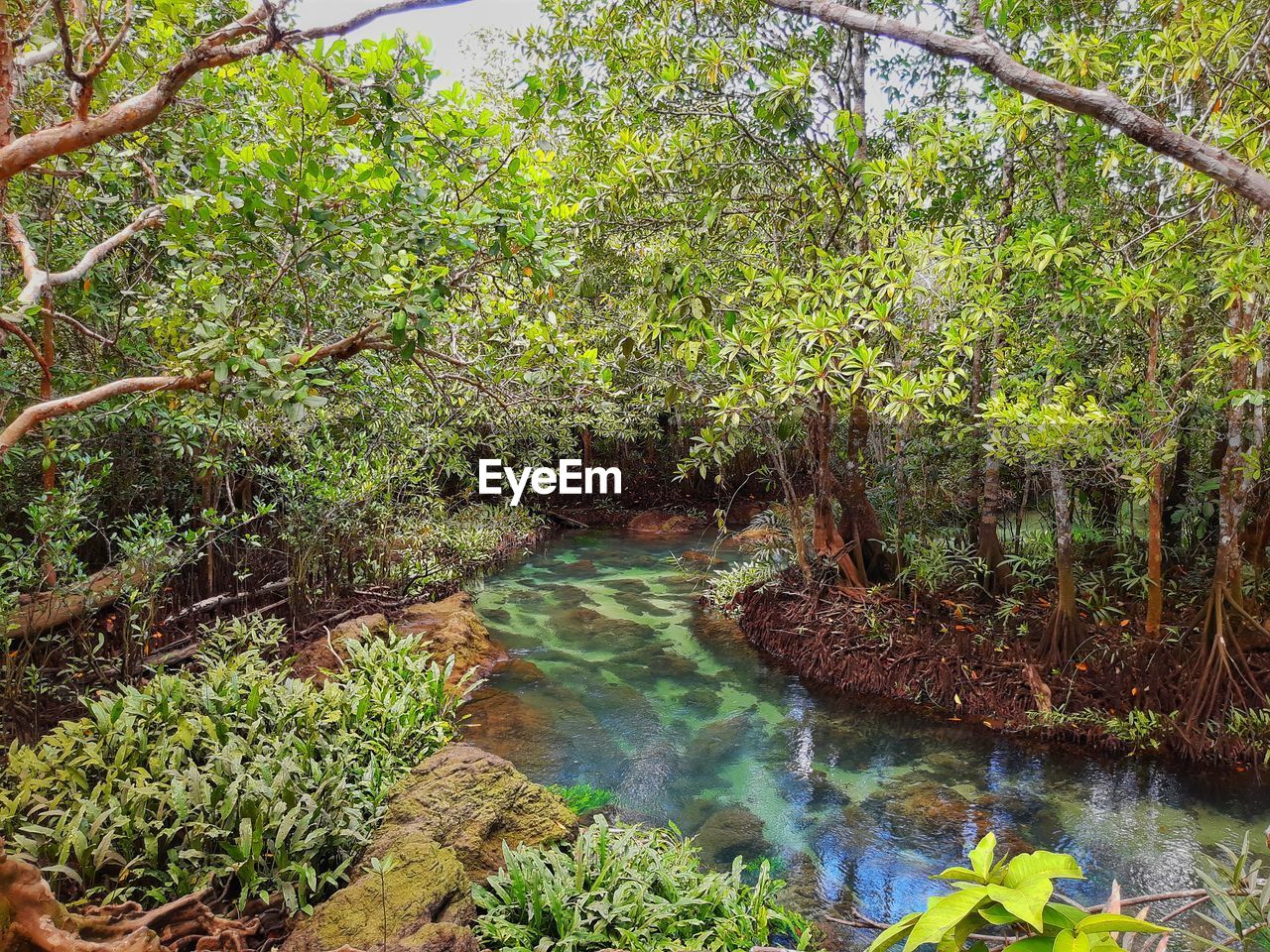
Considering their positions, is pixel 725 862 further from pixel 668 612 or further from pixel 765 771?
pixel 668 612

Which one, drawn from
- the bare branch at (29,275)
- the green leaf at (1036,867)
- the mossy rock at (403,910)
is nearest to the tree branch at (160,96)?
the bare branch at (29,275)

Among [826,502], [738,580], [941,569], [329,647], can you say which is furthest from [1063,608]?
[329,647]

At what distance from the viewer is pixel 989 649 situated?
21.9ft

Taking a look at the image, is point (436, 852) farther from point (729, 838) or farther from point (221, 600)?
point (221, 600)

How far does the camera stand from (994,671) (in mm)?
6531

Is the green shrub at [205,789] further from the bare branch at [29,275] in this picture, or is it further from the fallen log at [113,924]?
the bare branch at [29,275]

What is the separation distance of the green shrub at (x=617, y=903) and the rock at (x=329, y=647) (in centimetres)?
303

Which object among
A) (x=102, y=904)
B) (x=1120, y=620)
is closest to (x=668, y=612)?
(x=1120, y=620)

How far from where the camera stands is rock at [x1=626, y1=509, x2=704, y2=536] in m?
15.8

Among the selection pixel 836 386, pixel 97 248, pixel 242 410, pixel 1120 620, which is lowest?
pixel 1120 620

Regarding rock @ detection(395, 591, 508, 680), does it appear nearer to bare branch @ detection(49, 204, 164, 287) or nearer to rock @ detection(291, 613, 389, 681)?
rock @ detection(291, 613, 389, 681)

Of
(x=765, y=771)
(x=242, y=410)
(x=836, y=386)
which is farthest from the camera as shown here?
(x=765, y=771)

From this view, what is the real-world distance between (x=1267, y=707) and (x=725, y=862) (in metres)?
4.33

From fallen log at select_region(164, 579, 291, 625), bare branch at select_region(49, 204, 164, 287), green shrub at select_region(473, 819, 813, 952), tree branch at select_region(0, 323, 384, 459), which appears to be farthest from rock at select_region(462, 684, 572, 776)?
bare branch at select_region(49, 204, 164, 287)
